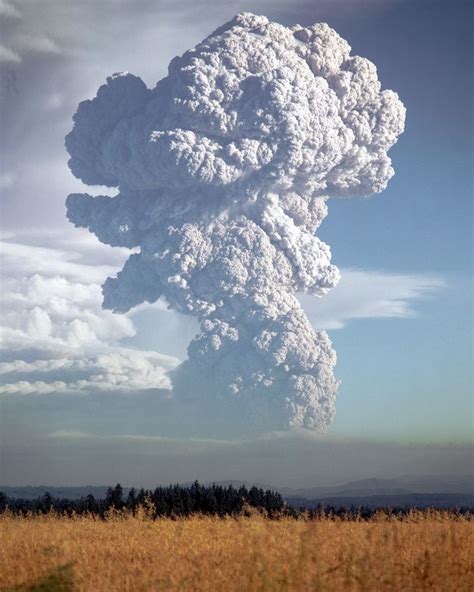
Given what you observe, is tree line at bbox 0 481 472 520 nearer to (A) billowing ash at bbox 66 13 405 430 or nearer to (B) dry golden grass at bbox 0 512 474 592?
(B) dry golden grass at bbox 0 512 474 592

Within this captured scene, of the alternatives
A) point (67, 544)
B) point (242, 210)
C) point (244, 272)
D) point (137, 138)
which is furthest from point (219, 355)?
point (67, 544)

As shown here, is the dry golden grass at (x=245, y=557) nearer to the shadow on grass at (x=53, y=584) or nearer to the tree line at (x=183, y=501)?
the shadow on grass at (x=53, y=584)

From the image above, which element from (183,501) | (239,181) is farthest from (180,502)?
(239,181)

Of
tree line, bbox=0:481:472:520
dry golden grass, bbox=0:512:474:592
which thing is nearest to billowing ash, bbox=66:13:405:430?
tree line, bbox=0:481:472:520

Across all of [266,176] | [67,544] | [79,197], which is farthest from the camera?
[79,197]

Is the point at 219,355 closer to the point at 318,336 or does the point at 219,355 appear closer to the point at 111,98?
the point at 318,336
